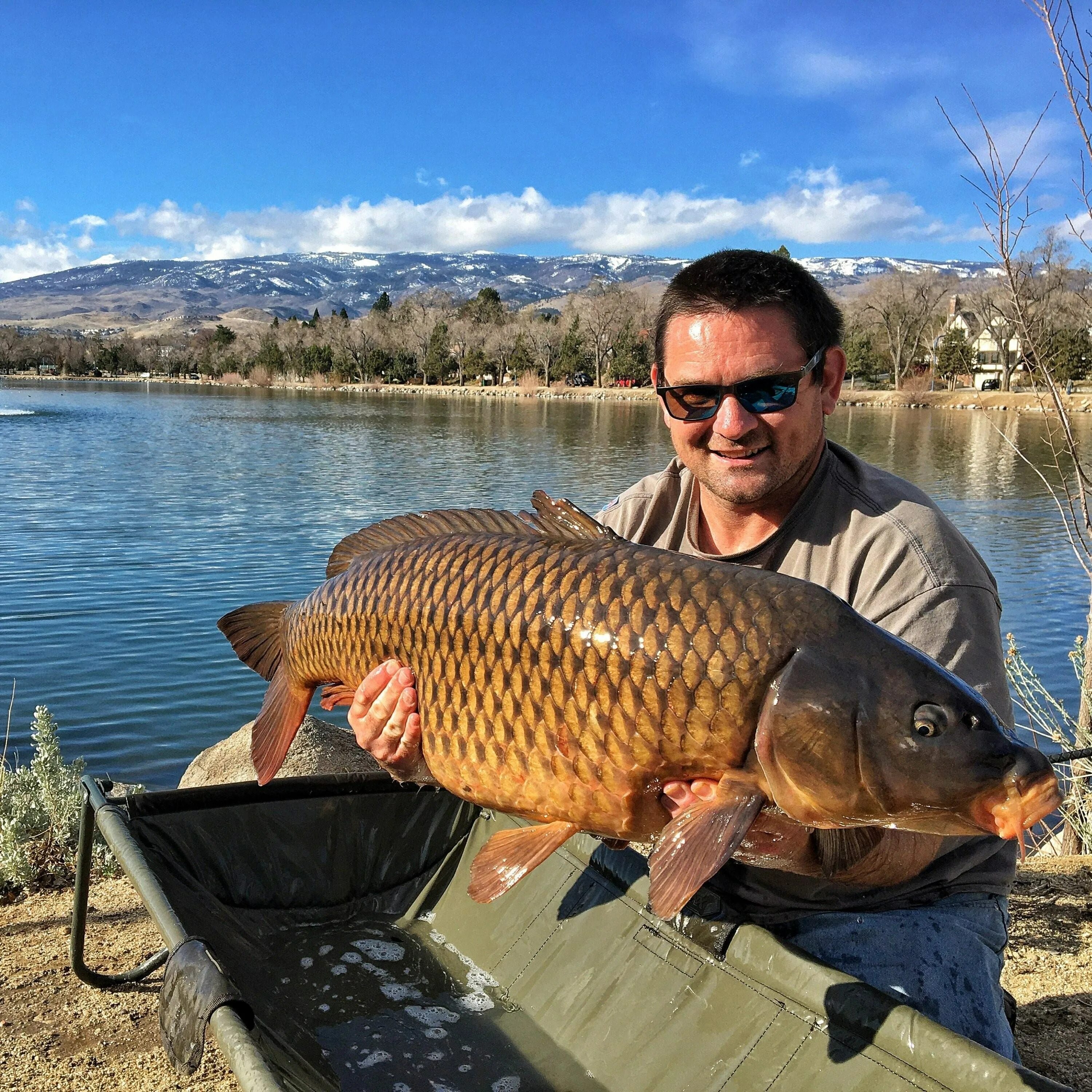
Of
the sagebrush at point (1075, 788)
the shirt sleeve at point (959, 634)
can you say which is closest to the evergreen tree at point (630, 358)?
the sagebrush at point (1075, 788)

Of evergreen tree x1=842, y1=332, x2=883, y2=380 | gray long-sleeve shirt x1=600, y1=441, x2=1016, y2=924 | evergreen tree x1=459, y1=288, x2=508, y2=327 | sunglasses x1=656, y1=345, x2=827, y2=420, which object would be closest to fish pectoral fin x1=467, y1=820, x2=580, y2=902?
gray long-sleeve shirt x1=600, y1=441, x2=1016, y2=924

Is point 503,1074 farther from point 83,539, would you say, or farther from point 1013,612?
point 83,539

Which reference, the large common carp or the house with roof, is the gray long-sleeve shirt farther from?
the house with roof

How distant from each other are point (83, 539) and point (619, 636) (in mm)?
11566

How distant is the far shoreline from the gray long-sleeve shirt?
32.6 m

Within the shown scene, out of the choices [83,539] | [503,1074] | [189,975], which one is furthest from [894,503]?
[83,539]

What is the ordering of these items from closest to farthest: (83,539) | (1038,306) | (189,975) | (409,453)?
(189,975) → (1038,306) → (83,539) → (409,453)

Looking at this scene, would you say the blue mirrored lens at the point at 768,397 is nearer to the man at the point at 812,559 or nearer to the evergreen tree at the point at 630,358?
the man at the point at 812,559

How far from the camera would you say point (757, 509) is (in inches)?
95.1

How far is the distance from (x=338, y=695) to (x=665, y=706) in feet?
3.08

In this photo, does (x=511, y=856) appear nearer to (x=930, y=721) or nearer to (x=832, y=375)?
(x=930, y=721)

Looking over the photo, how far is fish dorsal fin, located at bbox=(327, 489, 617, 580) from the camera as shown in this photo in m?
1.90

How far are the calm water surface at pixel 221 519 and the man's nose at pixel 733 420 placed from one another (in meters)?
4.46

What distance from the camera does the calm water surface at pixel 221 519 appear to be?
709 cm
